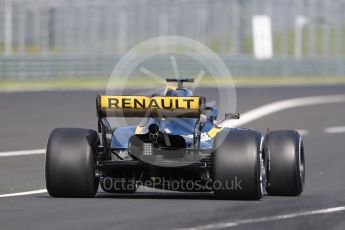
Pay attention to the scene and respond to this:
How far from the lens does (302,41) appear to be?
2149 inches

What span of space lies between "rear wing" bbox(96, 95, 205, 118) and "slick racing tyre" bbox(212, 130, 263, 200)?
44 cm

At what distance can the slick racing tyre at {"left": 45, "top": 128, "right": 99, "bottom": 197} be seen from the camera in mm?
11211

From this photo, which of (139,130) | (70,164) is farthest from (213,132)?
(70,164)

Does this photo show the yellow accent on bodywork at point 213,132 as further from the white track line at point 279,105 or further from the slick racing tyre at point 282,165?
the white track line at point 279,105

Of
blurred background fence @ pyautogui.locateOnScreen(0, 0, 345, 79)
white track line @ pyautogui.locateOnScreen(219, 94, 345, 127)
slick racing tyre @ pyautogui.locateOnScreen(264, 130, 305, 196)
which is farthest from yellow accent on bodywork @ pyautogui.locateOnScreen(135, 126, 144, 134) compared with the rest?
blurred background fence @ pyautogui.locateOnScreen(0, 0, 345, 79)

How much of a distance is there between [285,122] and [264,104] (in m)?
4.93

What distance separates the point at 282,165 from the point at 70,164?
2.35 meters

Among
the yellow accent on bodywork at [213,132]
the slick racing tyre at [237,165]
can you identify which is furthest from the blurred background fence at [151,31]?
the slick racing tyre at [237,165]

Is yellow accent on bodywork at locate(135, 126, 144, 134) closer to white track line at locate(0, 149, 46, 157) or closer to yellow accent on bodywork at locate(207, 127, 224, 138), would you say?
yellow accent on bodywork at locate(207, 127, 224, 138)

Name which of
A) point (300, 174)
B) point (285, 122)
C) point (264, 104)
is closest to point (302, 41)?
point (264, 104)

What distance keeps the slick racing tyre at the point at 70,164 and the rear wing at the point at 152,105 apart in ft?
1.41

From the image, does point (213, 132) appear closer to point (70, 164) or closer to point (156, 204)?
point (156, 204)

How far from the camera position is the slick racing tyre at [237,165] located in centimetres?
1114

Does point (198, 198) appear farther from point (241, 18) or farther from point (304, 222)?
point (241, 18)
